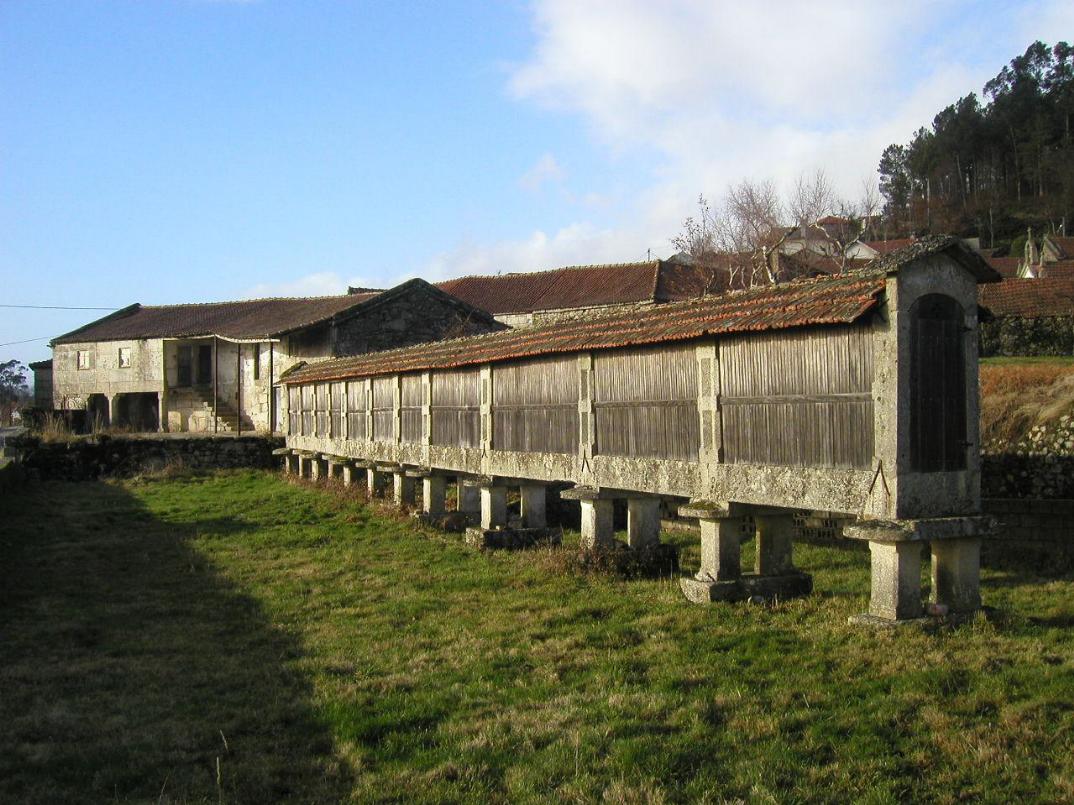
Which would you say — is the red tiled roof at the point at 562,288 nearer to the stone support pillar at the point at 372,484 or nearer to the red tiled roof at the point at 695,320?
the stone support pillar at the point at 372,484

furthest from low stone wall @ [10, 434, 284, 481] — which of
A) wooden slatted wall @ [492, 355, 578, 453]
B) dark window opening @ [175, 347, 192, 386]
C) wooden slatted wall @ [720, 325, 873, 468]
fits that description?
wooden slatted wall @ [720, 325, 873, 468]

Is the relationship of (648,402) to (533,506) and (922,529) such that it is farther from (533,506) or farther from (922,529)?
(533,506)

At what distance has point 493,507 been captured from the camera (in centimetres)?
1259

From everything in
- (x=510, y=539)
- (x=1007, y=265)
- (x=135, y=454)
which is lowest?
(x=510, y=539)

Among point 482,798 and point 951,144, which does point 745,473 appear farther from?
point 951,144

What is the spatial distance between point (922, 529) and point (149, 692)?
17.6ft

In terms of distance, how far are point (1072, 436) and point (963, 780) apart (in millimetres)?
11112

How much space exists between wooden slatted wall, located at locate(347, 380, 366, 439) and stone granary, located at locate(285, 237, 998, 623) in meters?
6.43

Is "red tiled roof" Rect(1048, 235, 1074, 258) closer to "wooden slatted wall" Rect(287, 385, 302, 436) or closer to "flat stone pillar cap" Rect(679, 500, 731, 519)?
"wooden slatted wall" Rect(287, 385, 302, 436)

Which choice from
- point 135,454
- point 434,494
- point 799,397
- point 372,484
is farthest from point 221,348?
point 799,397

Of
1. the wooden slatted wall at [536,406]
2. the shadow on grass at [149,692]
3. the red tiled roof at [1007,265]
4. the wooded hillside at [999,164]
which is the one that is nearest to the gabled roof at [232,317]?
the wooden slatted wall at [536,406]

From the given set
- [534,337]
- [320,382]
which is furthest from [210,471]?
[534,337]

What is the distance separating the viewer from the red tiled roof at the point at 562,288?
36781mm

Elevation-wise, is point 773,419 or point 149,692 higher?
point 773,419
